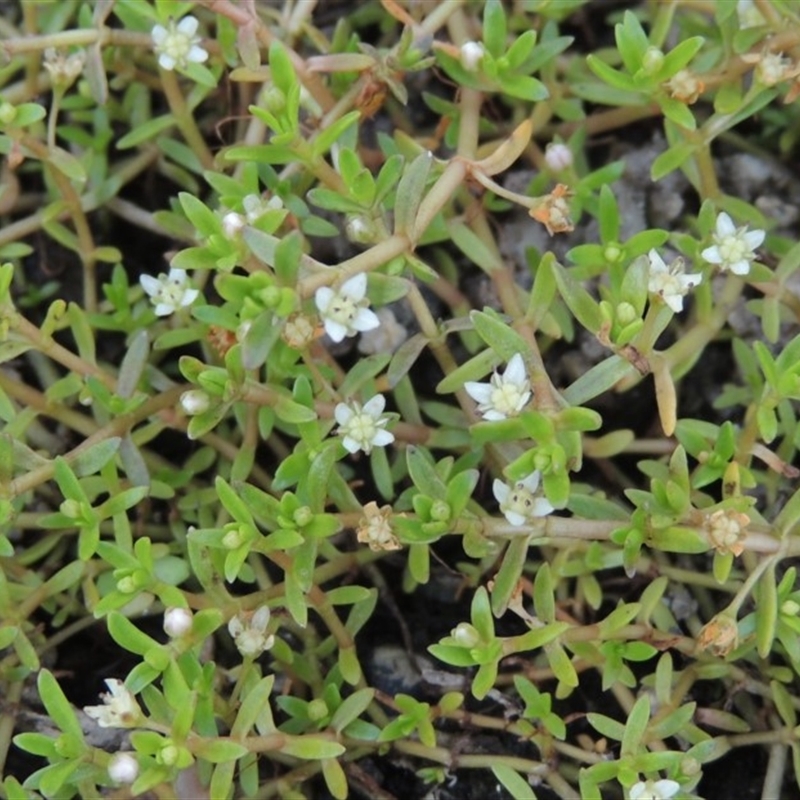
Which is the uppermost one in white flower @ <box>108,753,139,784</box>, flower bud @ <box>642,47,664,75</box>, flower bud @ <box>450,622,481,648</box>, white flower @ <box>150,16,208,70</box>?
white flower @ <box>150,16,208,70</box>

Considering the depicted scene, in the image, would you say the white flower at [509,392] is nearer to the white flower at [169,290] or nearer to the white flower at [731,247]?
the white flower at [731,247]

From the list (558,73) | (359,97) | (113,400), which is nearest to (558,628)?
(113,400)

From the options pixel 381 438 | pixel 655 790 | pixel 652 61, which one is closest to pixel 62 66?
pixel 381 438

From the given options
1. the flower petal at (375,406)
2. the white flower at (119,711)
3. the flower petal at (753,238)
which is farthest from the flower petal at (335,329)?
the flower petal at (753,238)

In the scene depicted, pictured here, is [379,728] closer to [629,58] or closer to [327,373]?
[327,373]

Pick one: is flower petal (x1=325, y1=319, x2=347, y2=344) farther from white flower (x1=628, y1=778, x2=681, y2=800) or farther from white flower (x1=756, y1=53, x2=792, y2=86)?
white flower (x1=756, y1=53, x2=792, y2=86)

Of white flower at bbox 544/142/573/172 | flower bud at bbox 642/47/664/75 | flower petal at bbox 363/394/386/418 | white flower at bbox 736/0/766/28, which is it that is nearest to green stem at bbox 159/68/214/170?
white flower at bbox 544/142/573/172

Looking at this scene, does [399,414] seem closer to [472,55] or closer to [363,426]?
[363,426]
